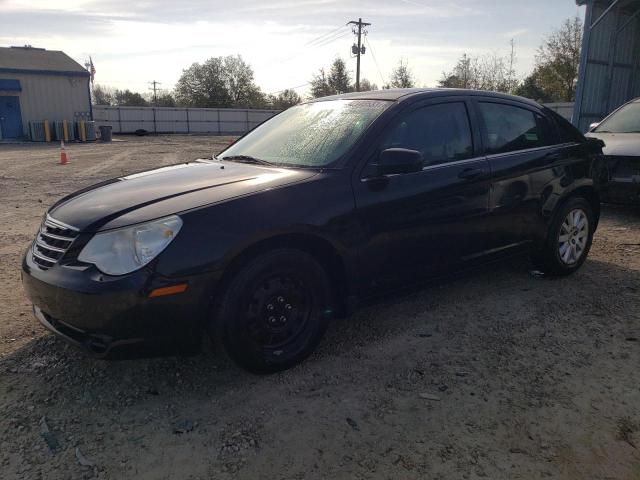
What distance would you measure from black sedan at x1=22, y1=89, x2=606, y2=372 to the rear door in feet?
0.05

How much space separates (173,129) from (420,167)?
41.9 metres

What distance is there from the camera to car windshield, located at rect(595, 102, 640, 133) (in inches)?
313

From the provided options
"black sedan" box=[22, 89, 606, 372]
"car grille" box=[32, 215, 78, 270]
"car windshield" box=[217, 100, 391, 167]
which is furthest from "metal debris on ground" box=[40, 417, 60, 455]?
"car windshield" box=[217, 100, 391, 167]

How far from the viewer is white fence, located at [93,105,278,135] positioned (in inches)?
1558

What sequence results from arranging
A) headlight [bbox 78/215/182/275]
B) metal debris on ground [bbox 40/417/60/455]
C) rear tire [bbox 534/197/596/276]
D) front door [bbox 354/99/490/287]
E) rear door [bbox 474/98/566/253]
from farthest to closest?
rear tire [bbox 534/197/596/276] → rear door [bbox 474/98/566/253] → front door [bbox 354/99/490/287] → headlight [bbox 78/215/182/275] → metal debris on ground [bbox 40/417/60/455]

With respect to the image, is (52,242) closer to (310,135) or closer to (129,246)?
(129,246)

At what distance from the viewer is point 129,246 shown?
263 cm

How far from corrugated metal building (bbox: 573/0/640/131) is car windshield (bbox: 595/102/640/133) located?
4.92 metres

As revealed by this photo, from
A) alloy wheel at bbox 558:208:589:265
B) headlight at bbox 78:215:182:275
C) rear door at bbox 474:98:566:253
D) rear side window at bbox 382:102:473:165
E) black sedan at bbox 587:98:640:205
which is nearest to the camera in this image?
headlight at bbox 78:215:182:275

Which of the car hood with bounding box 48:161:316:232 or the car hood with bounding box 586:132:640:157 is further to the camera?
the car hood with bounding box 586:132:640:157

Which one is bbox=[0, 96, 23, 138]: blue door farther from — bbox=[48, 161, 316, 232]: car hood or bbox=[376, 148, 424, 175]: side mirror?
bbox=[376, 148, 424, 175]: side mirror

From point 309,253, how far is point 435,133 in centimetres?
142

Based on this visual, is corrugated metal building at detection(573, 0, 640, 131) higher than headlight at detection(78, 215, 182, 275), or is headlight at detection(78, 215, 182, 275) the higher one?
corrugated metal building at detection(573, 0, 640, 131)

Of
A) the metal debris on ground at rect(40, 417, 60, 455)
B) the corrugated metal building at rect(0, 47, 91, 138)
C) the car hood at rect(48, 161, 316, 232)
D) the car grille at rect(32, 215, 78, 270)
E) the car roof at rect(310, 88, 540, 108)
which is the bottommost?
the metal debris on ground at rect(40, 417, 60, 455)
